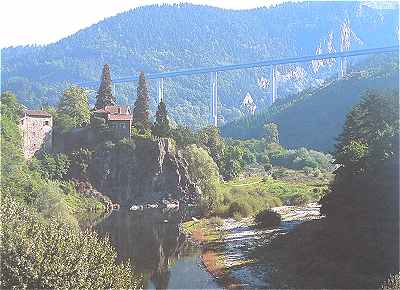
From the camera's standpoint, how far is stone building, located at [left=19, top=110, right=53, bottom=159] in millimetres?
39469

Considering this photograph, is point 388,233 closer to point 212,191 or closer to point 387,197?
point 387,197

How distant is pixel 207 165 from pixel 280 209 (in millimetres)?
7972

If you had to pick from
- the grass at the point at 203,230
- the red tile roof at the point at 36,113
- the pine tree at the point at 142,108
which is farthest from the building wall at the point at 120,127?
the grass at the point at 203,230

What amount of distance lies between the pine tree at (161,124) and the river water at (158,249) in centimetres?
965

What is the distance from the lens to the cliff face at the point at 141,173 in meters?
41.4

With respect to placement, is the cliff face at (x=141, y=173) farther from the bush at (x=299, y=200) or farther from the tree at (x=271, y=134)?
the tree at (x=271, y=134)

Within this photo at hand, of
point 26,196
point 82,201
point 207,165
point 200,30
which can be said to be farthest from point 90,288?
point 200,30

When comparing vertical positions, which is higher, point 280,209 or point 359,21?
point 359,21

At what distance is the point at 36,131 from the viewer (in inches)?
1592

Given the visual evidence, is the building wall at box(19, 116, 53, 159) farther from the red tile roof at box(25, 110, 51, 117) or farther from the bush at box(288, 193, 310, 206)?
the bush at box(288, 193, 310, 206)

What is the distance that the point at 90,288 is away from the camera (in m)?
10.4

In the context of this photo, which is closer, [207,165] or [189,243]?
[189,243]

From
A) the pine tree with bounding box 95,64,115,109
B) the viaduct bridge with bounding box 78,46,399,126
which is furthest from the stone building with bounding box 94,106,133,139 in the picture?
the viaduct bridge with bounding box 78,46,399,126

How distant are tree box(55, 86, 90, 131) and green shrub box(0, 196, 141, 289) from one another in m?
32.2
